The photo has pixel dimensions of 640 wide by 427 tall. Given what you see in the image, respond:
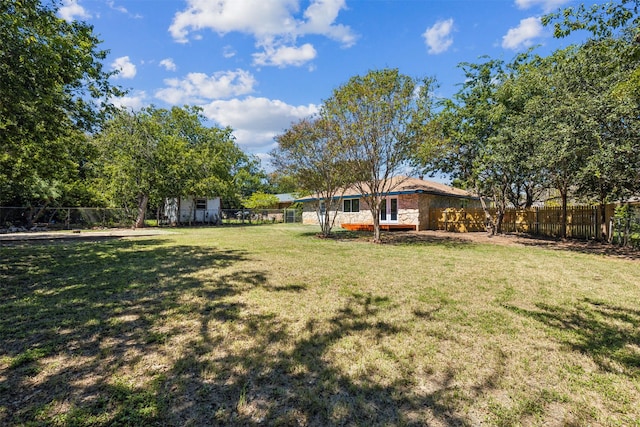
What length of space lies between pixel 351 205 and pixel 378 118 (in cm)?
1275

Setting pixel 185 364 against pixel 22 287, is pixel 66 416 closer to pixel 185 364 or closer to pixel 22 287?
pixel 185 364

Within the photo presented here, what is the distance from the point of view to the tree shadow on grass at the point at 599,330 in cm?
302

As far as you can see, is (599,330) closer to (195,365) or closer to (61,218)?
(195,365)

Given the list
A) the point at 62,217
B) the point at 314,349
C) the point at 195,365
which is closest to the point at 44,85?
the point at 195,365

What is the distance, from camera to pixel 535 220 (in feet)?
54.9

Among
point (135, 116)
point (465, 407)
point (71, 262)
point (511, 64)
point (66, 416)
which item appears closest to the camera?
point (66, 416)

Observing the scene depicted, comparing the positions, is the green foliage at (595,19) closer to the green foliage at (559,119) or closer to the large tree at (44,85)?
the green foliage at (559,119)

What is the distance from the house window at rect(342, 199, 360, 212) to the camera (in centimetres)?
2334

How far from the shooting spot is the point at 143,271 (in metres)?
6.38

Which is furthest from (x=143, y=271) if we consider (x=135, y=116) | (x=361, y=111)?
(x=135, y=116)

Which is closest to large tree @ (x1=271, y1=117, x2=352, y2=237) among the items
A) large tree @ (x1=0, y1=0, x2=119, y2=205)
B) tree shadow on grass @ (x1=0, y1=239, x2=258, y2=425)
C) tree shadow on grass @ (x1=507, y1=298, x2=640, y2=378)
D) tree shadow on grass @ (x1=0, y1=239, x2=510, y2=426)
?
large tree @ (x1=0, y1=0, x2=119, y2=205)

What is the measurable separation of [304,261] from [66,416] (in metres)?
5.73

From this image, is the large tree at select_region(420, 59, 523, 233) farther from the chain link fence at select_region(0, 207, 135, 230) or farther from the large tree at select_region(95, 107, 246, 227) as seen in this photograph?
the chain link fence at select_region(0, 207, 135, 230)

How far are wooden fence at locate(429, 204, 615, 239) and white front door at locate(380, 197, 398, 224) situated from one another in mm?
2320
